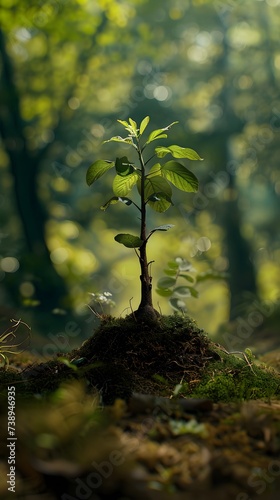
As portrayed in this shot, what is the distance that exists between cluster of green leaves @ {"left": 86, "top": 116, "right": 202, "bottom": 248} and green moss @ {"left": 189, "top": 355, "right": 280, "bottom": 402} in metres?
0.68

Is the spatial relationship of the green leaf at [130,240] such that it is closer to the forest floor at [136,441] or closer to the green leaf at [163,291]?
the forest floor at [136,441]

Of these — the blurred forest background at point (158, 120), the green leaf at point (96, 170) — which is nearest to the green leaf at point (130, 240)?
the green leaf at point (96, 170)

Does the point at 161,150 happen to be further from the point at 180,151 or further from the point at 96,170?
the point at 96,170

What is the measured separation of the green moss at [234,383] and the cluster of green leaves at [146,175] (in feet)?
2.22

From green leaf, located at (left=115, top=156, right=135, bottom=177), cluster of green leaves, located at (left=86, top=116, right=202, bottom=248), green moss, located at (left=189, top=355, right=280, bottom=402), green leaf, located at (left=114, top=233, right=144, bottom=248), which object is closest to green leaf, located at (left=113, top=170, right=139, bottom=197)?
cluster of green leaves, located at (left=86, top=116, right=202, bottom=248)

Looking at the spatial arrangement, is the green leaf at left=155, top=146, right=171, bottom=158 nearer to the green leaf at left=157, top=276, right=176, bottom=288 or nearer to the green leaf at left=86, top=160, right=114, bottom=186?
the green leaf at left=86, top=160, right=114, bottom=186

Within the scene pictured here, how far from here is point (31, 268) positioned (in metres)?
7.44

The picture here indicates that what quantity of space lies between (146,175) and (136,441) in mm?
1374

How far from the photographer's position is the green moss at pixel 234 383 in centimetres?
189

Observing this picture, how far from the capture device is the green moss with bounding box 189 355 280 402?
1892mm

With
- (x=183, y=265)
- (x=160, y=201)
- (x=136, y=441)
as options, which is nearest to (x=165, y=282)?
(x=183, y=265)

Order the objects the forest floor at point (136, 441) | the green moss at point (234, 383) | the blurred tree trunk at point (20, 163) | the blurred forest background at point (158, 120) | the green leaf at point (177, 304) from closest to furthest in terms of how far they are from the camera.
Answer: the forest floor at point (136, 441)
the green moss at point (234, 383)
the green leaf at point (177, 304)
the blurred tree trunk at point (20, 163)
the blurred forest background at point (158, 120)

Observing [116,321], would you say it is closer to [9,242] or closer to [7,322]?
[7,322]

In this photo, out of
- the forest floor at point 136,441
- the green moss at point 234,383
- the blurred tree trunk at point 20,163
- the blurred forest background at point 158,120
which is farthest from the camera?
the blurred forest background at point 158,120
